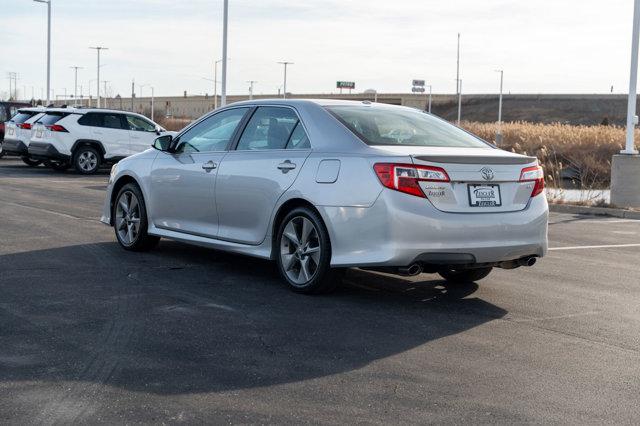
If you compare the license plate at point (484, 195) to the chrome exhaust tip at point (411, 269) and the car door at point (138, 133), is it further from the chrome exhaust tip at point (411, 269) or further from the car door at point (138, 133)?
the car door at point (138, 133)

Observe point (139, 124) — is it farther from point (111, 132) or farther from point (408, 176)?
point (408, 176)

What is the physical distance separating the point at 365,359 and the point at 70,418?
192cm

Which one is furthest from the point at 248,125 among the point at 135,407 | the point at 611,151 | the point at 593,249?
the point at 611,151

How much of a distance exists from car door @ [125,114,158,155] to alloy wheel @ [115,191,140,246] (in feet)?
54.8

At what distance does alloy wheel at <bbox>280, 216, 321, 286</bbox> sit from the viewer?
771 centimetres

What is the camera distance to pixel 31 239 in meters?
10.9

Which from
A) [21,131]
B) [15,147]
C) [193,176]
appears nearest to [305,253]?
[193,176]

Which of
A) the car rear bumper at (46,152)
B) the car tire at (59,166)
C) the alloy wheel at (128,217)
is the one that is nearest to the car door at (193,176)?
the alloy wheel at (128,217)

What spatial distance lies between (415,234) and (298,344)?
1.45 metres

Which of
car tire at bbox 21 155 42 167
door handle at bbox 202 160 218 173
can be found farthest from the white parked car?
door handle at bbox 202 160 218 173

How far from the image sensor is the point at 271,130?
27.9 ft

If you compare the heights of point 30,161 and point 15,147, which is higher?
point 15,147

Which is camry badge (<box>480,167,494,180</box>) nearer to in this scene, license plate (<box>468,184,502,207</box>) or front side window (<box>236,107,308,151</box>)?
license plate (<box>468,184,502,207</box>)

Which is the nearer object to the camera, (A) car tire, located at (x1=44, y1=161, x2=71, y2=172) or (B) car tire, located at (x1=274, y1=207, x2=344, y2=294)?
(B) car tire, located at (x1=274, y1=207, x2=344, y2=294)
